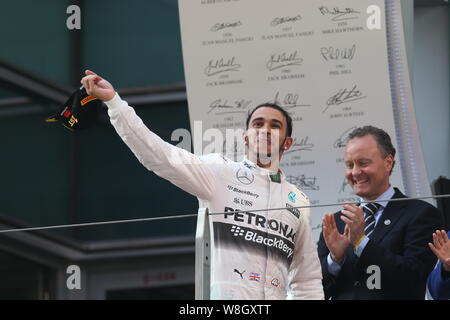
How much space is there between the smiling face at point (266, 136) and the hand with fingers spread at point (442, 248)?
43 cm

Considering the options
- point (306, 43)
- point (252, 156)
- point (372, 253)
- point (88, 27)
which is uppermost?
point (88, 27)

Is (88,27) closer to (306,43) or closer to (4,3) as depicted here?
(4,3)

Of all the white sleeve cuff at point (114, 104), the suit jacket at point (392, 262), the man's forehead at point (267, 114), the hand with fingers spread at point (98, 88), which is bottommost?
the suit jacket at point (392, 262)

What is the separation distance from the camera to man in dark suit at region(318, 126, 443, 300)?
2.92 meters

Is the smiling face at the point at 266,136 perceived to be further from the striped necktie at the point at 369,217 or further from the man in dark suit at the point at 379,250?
the striped necktie at the point at 369,217

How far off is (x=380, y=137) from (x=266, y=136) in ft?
2.46

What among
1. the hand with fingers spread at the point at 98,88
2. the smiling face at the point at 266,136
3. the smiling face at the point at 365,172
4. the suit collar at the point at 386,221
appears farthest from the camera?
the smiling face at the point at 365,172

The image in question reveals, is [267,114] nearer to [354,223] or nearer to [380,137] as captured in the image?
[354,223]

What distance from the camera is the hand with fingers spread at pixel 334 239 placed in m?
2.91

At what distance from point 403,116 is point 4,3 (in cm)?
194

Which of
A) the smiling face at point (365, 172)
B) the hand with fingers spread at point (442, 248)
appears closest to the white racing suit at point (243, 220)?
the hand with fingers spread at point (442, 248)

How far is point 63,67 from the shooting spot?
198 inches
